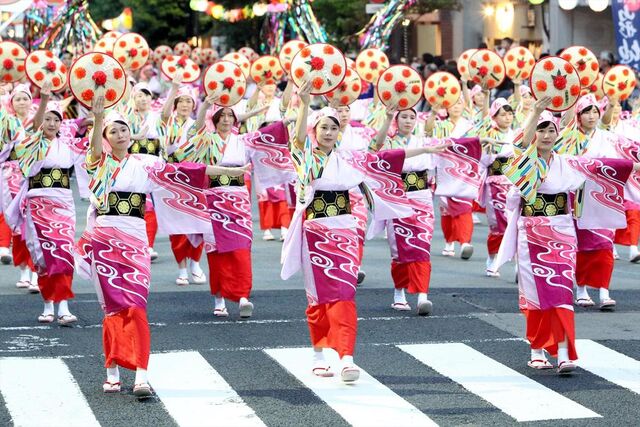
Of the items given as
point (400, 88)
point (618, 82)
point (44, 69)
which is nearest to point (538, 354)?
point (400, 88)

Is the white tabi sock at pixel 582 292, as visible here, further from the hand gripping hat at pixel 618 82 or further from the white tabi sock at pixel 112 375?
the white tabi sock at pixel 112 375

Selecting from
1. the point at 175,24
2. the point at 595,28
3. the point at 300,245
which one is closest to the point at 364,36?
the point at 595,28

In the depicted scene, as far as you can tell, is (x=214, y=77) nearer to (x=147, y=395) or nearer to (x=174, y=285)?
(x=174, y=285)

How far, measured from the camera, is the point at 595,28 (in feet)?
93.9

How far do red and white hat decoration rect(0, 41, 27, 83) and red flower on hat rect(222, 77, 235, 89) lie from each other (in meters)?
2.50

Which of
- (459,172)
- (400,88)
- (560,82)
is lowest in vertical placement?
(459,172)

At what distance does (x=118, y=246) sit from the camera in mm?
7969

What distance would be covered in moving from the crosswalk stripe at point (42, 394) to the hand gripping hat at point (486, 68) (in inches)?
223

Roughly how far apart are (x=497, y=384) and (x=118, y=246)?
7.99 feet

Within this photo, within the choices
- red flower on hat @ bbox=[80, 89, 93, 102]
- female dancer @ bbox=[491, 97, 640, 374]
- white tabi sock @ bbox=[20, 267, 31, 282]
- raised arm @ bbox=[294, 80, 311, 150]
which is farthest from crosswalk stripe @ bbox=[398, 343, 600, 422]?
white tabi sock @ bbox=[20, 267, 31, 282]

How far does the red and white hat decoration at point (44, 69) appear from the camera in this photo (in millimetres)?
10969

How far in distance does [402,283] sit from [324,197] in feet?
8.38

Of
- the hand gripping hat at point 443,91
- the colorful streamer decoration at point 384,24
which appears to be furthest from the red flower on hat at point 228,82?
the colorful streamer decoration at point 384,24

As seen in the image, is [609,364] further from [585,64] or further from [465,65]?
[465,65]
